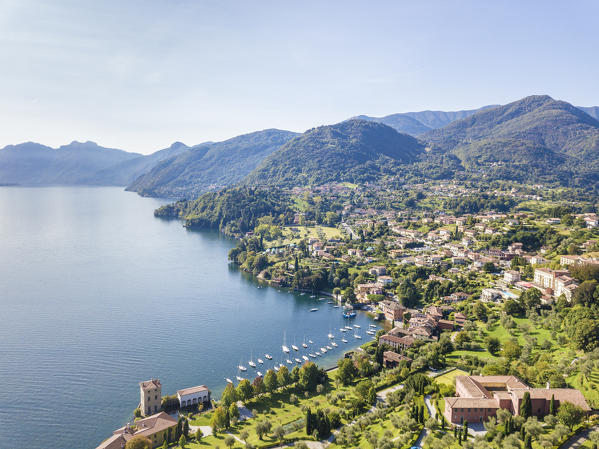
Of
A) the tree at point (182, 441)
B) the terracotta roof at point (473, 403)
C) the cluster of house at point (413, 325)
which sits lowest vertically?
the tree at point (182, 441)

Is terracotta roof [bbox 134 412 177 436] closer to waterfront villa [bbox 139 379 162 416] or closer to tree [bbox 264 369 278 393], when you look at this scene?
waterfront villa [bbox 139 379 162 416]

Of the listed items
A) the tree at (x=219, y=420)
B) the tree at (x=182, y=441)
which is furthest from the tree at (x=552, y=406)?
the tree at (x=182, y=441)

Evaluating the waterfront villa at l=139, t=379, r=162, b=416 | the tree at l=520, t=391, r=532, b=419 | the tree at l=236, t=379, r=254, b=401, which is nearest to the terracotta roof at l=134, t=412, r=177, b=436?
the waterfront villa at l=139, t=379, r=162, b=416

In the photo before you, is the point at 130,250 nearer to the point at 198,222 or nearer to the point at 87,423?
the point at 198,222

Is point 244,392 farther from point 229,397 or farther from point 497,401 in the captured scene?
point 497,401

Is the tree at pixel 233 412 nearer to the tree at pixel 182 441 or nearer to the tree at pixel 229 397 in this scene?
the tree at pixel 229 397

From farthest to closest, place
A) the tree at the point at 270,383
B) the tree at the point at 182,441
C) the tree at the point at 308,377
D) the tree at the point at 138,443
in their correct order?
the tree at the point at 308,377, the tree at the point at 270,383, the tree at the point at 182,441, the tree at the point at 138,443
